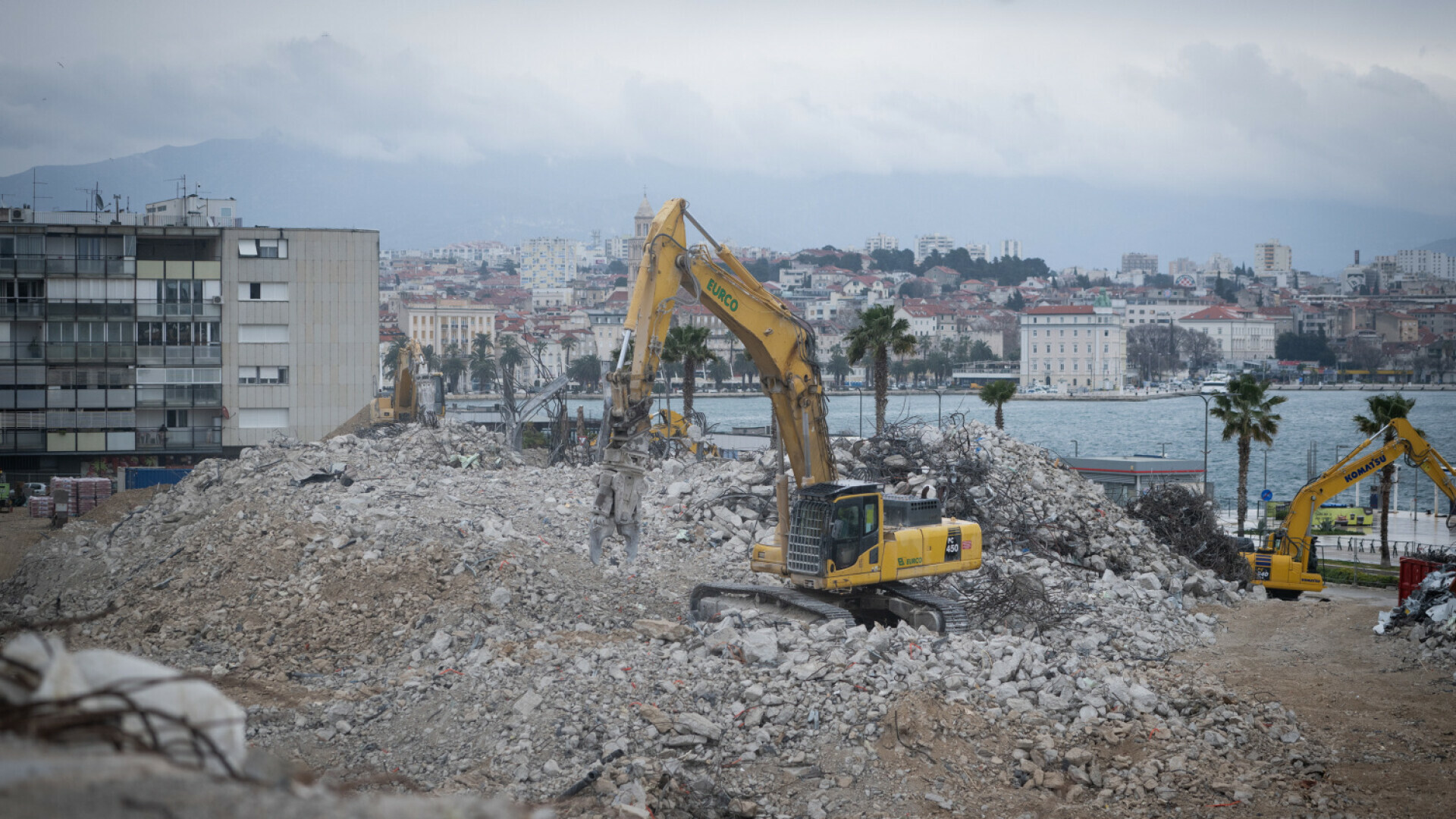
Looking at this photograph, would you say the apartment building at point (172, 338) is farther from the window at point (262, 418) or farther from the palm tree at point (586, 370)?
the palm tree at point (586, 370)

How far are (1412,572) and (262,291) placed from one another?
3419cm

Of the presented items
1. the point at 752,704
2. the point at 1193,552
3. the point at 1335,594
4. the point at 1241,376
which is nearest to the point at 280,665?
the point at 752,704

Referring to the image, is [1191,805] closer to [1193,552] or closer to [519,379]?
[1193,552]

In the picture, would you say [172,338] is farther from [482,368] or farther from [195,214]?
[482,368]

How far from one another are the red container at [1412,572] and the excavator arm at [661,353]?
1022 centimetres

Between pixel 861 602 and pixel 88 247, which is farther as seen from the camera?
pixel 88 247

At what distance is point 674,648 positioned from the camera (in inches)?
475

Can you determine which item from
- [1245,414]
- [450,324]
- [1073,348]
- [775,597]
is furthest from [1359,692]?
[450,324]

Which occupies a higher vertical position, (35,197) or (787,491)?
(35,197)

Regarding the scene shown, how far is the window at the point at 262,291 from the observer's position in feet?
124

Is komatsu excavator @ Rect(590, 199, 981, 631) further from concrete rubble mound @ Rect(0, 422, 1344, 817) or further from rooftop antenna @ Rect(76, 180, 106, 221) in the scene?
rooftop antenna @ Rect(76, 180, 106, 221)

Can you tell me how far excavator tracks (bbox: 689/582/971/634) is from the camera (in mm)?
13578

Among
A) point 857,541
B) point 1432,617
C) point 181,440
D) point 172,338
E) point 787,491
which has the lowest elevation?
point 1432,617

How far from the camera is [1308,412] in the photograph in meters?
130
